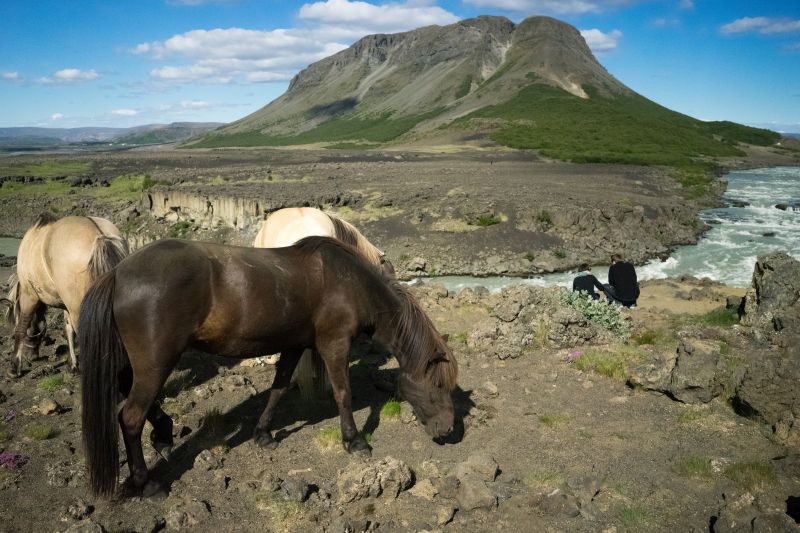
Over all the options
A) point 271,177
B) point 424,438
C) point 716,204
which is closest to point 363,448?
point 424,438

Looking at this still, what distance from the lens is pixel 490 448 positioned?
628cm

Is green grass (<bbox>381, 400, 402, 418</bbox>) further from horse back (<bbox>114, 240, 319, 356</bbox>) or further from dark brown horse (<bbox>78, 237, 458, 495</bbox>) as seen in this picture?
horse back (<bbox>114, 240, 319, 356</bbox>)

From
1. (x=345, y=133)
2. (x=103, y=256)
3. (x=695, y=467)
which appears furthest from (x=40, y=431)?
(x=345, y=133)

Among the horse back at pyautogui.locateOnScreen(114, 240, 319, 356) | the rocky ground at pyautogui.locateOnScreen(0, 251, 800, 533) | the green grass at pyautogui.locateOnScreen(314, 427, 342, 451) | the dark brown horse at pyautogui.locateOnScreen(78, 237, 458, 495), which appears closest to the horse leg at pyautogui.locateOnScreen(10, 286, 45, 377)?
the rocky ground at pyautogui.locateOnScreen(0, 251, 800, 533)

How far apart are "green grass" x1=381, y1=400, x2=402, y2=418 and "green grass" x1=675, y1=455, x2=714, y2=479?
3.22m

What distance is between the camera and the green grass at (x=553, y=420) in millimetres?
6680

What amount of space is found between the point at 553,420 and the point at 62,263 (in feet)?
22.5

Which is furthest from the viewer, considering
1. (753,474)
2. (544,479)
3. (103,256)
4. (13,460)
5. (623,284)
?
(623,284)

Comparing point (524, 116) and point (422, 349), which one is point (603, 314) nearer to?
point (422, 349)

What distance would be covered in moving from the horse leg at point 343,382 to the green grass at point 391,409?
0.83 m

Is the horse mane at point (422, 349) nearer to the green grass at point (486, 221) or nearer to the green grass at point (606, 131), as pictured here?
the green grass at point (486, 221)

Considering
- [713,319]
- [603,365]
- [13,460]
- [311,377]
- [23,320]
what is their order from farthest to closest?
[713,319]
[23,320]
[603,365]
[311,377]
[13,460]

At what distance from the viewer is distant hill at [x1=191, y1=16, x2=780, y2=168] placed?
8925 cm

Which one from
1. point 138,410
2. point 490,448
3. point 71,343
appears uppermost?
point 138,410
